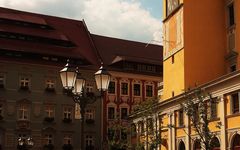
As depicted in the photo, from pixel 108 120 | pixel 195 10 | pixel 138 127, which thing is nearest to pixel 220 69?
pixel 195 10

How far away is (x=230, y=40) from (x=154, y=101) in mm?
8500

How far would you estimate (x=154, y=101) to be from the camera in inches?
1645

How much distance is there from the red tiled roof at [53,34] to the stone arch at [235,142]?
2668cm

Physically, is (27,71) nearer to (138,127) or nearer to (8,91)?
(8,91)

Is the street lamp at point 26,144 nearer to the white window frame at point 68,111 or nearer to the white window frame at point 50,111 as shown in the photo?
the white window frame at point 50,111

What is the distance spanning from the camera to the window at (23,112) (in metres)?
49.7

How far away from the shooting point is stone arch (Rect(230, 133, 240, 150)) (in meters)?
30.3

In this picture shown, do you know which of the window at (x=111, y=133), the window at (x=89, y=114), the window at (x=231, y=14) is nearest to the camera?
the window at (x=231, y=14)

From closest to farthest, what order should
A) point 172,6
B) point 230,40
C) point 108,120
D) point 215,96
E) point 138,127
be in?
1. point 215,96
2. point 230,40
3. point 172,6
4. point 138,127
5. point 108,120

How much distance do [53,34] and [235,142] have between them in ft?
101

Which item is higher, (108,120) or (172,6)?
(172,6)

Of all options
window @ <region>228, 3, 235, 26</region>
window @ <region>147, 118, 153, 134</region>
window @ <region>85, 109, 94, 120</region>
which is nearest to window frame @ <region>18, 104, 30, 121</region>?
window @ <region>85, 109, 94, 120</region>

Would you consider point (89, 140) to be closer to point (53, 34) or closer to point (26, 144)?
point (26, 144)

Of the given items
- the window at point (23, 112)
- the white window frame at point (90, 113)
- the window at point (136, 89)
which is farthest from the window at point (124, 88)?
the window at point (23, 112)
